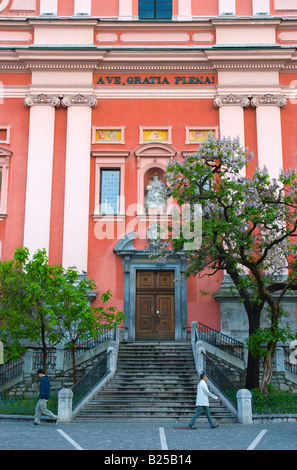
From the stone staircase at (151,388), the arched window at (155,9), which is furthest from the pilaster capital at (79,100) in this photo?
the stone staircase at (151,388)

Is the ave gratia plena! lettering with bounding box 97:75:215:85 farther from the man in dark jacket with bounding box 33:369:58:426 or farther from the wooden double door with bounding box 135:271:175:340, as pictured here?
the man in dark jacket with bounding box 33:369:58:426

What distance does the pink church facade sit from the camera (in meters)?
21.6

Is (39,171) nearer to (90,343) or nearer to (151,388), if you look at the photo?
(90,343)

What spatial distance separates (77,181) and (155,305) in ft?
19.0

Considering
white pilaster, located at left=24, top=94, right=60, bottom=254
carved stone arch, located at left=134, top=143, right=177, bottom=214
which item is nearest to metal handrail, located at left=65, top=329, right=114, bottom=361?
white pilaster, located at left=24, top=94, right=60, bottom=254

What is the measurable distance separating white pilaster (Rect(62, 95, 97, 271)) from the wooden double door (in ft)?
7.97

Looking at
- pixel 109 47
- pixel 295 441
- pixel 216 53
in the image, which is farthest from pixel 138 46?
pixel 295 441

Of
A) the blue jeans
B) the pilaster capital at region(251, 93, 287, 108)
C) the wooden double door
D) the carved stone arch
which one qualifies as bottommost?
the blue jeans

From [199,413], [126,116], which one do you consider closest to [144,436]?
[199,413]

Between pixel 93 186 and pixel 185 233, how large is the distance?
24.5 feet

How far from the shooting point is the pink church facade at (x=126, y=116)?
2162cm

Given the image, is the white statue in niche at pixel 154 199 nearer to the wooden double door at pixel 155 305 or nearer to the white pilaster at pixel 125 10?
the wooden double door at pixel 155 305

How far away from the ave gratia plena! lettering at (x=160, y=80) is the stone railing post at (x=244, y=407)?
13958 millimetres

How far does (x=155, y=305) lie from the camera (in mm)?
21500
